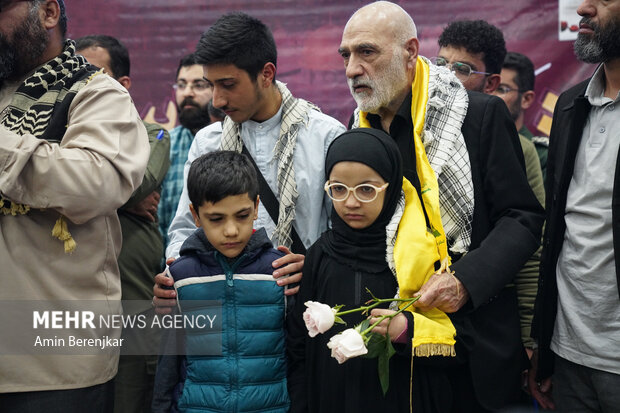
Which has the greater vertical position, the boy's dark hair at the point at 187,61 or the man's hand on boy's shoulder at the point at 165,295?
the boy's dark hair at the point at 187,61

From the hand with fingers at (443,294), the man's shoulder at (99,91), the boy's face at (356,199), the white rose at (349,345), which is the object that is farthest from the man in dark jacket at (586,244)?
the man's shoulder at (99,91)

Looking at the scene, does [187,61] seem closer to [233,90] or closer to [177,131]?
[177,131]

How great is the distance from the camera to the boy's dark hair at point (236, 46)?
9.86ft

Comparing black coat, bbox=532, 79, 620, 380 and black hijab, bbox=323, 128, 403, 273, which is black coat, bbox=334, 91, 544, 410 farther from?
black hijab, bbox=323, 128, 403, 273

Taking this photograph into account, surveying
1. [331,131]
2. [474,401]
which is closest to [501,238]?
[474,401]

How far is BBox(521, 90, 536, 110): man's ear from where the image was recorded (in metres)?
4.61

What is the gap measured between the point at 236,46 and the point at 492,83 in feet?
6.24

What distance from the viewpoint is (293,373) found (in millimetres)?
2658

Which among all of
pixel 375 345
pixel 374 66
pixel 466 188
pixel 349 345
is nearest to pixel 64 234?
pixel 349 345

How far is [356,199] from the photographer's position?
2.47 meters

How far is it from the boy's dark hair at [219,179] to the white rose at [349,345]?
0.78 meters

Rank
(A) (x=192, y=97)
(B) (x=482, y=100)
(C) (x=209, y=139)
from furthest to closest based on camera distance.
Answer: (A) (x=192, y=97) → (C) (x=209, y=139) → (B) (x=482, y=100)

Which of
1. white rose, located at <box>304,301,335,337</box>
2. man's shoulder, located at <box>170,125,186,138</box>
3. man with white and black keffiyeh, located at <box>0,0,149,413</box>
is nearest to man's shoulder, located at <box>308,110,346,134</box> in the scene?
man with white and black keffiyeh, located at <box>0,0,149,413</box>

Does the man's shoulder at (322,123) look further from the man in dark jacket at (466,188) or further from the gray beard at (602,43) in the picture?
the gray beard at (602,43)
